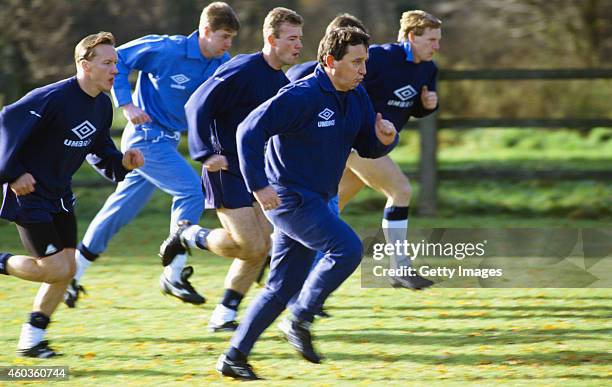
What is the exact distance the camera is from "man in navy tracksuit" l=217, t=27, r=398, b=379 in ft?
18.4

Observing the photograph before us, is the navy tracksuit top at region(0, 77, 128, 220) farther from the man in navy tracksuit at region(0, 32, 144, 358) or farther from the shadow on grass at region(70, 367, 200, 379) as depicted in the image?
the shadow on grass at region(70, 367, 200, 379)

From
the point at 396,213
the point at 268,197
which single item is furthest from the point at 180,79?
the point at 268,197

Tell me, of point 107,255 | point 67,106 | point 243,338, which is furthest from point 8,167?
point 107,255

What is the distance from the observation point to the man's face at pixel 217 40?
743cm

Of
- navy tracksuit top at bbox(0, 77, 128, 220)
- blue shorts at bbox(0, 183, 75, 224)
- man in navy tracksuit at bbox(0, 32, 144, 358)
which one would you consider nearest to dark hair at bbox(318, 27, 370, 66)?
man in navy tracksuit at bbox(0, 32, 144, 358)

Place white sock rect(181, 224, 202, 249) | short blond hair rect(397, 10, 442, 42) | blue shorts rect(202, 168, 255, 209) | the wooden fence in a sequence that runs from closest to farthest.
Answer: blue shorts rect(202, 168, 255, 209)
white sock rect(181, 224, 202, 249)
short blond hair rect(397, 10, 442, 42)
the wooden fence

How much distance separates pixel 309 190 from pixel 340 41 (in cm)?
74

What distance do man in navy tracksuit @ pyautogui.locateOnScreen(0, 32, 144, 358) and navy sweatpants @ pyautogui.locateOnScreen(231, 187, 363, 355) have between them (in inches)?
47.7

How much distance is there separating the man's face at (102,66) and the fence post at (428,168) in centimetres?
604

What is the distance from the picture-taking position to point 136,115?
738cm

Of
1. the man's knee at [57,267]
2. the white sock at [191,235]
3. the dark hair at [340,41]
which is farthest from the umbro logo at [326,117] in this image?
the white sock at [191,235]

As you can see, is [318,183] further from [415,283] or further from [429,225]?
[429,225]

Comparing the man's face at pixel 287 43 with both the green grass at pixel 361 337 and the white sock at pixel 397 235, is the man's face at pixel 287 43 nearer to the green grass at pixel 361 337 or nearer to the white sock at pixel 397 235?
the green grass at pixel 361 337

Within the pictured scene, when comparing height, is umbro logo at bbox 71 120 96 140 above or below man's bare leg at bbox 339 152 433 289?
above
